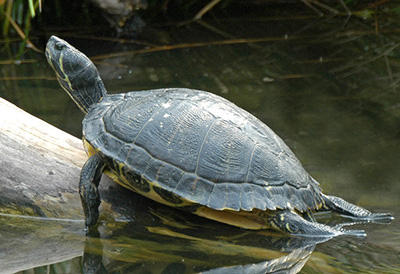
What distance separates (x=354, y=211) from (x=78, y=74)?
1.82 metres

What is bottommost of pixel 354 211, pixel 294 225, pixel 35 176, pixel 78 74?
pixel 35 176

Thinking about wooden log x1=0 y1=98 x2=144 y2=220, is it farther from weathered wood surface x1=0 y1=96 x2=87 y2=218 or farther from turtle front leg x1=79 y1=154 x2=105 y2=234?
turtle front leg x1=79 y1=154 x2=105 y2=234

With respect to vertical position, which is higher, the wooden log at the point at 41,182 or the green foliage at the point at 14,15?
the wooden log at the point at 41,182

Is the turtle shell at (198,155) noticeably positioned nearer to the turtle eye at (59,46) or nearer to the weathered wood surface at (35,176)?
the weathered wood surface at (35,176)

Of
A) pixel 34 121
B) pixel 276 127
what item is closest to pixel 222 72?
pixel 276 127

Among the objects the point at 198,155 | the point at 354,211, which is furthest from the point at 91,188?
the point at 354,211

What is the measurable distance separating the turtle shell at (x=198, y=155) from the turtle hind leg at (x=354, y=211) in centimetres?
20

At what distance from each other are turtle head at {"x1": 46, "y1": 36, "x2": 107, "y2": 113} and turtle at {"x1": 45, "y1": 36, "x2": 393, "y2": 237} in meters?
0.26

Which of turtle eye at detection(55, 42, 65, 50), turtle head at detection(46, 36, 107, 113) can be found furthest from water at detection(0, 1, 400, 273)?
turtle eye at detection(55, 42, 65, 50)

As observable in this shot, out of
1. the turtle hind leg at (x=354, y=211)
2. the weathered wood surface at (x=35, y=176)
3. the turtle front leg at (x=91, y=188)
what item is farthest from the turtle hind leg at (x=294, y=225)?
the weathered wood surface at (x=35, y=176)

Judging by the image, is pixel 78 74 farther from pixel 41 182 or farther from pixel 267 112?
pixel 267 112

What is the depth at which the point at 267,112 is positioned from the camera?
4824 mm

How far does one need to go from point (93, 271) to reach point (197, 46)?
446 cm

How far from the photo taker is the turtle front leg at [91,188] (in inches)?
113
